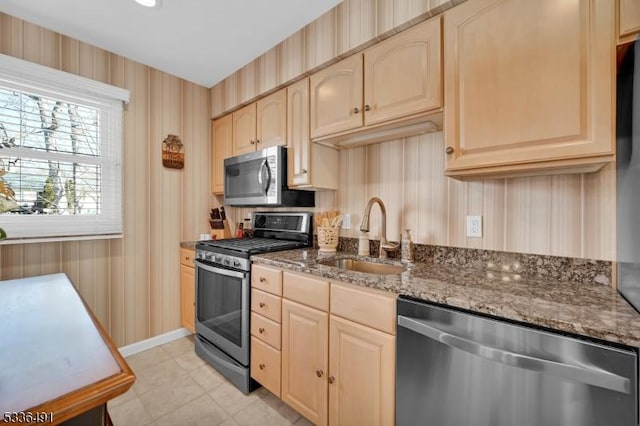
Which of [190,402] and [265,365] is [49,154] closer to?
[190,402]

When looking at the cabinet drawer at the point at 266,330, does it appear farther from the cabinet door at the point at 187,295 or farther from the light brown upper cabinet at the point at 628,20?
the light brown upper cabinet at the point at 628,20

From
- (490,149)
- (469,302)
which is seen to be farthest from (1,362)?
(490,149)

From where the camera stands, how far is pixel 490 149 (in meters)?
1.17

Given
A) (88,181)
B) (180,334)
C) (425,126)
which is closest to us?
(425,126)

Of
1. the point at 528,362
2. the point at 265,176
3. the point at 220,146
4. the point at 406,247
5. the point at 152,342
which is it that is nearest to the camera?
the point at 528,362

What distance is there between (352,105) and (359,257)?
37.7 inches

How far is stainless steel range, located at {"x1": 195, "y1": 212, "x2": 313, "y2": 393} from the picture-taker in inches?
72.4

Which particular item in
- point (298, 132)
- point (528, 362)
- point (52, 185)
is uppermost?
point (298, 132)

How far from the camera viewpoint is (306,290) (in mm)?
1487

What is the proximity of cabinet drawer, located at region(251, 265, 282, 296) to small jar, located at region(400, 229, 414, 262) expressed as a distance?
75 centimetres

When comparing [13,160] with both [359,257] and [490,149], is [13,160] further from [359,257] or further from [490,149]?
[490,149]

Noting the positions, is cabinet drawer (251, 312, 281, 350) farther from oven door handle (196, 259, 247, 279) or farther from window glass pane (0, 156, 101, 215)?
window glass pane (0, 156, 101, 215)

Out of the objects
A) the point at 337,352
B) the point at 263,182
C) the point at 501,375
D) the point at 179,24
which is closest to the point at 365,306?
the point at 337,352

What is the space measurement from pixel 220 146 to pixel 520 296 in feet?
8.88
